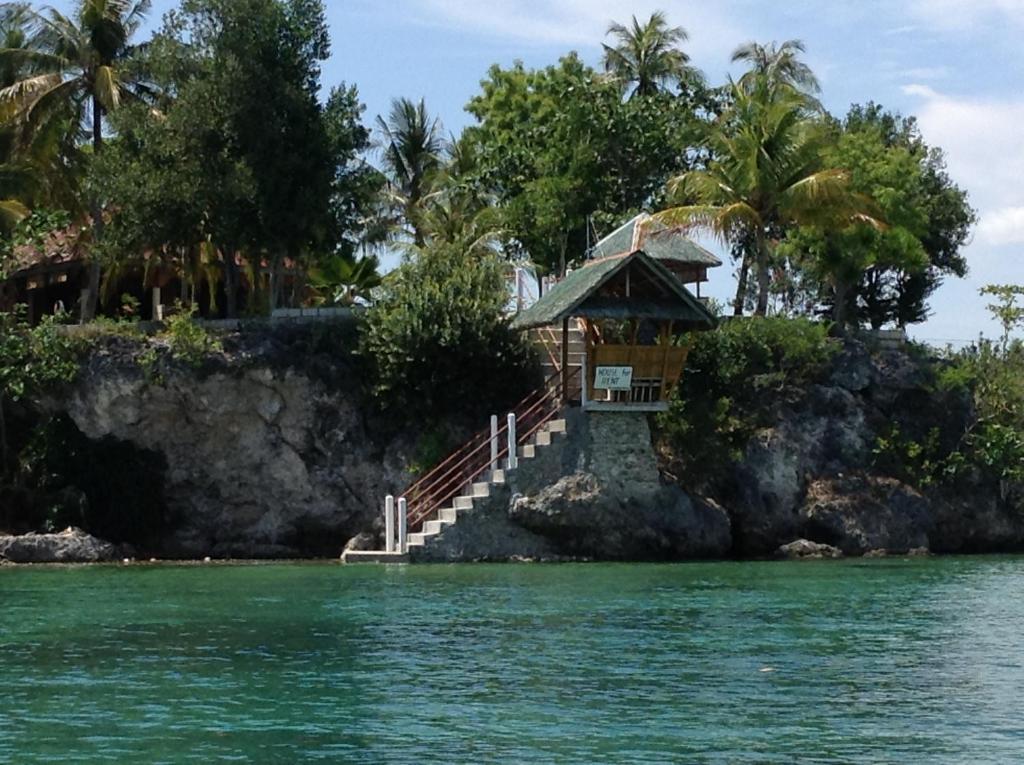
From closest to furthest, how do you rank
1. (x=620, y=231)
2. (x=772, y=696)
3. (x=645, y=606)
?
(x=772, y=696) < (x=645, y=606) < (x=620, y=231)

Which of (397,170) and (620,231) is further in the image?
(397,170)

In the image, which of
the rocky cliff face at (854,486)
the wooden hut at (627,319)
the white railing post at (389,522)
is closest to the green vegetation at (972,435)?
the rocky cliff face at (854,486)

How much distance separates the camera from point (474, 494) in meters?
37.8

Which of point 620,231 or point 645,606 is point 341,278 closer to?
point 620,231

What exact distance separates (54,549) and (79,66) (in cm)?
Result: 1377

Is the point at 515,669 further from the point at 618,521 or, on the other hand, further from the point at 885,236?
the point at 885,236

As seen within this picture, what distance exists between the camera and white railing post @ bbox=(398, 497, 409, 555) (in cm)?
3691

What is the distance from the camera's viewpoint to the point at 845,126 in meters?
59.8

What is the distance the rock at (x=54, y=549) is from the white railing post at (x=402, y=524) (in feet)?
21.9

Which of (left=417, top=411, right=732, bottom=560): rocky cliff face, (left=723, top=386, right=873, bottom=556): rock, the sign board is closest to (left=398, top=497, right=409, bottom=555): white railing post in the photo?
(left=417, top=411, right=732, bottom=560): rocky cliff face

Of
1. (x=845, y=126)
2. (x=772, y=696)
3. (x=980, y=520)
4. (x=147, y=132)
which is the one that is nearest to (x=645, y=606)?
(x=772, y=696)

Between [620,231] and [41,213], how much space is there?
14071 millimetres

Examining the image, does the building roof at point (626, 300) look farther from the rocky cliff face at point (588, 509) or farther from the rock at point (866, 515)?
the rock at point (866, 515)

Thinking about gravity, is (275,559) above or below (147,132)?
below
